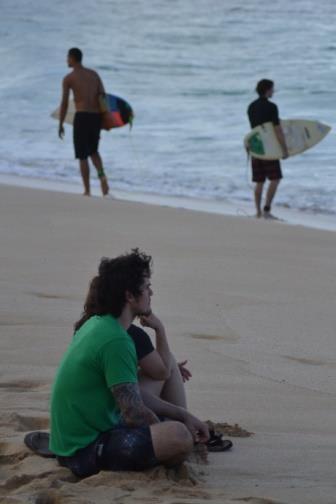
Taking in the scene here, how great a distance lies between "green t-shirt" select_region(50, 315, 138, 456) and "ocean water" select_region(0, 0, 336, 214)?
840 centimetres

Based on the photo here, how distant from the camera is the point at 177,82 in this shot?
24047 mm

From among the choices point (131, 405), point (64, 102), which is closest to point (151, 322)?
point (131, 405)

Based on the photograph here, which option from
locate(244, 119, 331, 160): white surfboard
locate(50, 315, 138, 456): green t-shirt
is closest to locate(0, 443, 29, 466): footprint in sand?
locate(50, 315, 138, 456): green t-shirt

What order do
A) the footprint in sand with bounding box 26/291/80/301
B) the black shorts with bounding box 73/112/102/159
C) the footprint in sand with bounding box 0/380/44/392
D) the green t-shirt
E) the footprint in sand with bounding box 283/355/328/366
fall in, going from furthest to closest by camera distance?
the black shorts with bounding box 73/112/102/159 < the footprint in sand with bounding box 26/291/80/301 < the footprint in sand with bounding box 283/355/328/366 < the footprint in sand with bounding box 0/380/44/392 < the green t-shirt

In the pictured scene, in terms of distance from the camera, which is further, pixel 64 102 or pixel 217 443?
pixel 64 102

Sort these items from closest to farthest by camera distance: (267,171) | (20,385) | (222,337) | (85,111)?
(20,385) → (222,337) → (267,171) → (85,111)

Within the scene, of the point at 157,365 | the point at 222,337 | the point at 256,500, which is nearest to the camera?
the point at 256,500

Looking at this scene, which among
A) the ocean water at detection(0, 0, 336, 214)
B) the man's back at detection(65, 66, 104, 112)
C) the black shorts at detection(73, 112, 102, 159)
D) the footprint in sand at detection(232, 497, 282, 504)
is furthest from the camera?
the ocean water at detection(0, 0, 336, 214)

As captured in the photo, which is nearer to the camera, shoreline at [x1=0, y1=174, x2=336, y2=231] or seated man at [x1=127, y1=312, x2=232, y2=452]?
seated man at [x1=127, y1=312, x2=232, y2=452]

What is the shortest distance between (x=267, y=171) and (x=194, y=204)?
1041 millimetres

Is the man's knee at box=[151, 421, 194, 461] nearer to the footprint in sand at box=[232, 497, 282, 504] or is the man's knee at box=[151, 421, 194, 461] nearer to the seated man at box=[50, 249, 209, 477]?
the seated man at box=[50, 249, 209, 477]

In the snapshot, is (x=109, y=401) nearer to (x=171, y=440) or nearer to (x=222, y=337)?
(x=171, y=440)

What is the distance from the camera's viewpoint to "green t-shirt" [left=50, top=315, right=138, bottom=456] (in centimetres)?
367

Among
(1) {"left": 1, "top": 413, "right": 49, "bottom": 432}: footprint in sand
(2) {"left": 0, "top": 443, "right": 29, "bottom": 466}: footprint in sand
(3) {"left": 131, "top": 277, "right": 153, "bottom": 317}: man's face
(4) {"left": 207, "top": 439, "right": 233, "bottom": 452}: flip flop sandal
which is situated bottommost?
(1) {"left": 1, "top": 413, "right": 49, "bottom": 432}: footprint in sand
